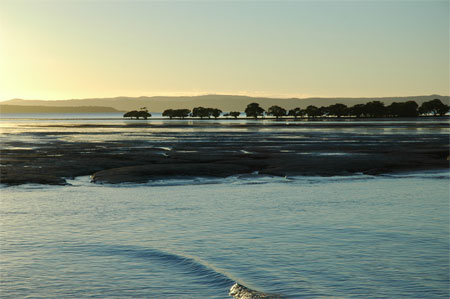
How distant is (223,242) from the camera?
15.4 m

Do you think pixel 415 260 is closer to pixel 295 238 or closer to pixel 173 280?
pixel 295 238

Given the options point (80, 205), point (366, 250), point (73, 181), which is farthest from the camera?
point (73, 181)

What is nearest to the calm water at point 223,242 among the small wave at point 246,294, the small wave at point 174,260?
the small wave at point 174,260

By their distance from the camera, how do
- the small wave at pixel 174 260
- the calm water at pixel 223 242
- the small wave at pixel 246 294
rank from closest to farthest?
the small wave at pixel 246 294, the calm water at pixel 223 242, the small wave at pixel 174 260

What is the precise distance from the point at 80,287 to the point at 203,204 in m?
10.3

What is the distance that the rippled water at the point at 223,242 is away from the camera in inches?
462

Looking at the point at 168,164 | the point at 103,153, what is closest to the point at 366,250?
the point at 168,164

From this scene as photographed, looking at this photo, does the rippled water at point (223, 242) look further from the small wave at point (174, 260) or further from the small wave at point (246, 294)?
the small wave at point (246, 294)

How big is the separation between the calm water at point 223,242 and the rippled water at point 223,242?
0.11 ft

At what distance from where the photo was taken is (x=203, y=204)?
21.7 meters

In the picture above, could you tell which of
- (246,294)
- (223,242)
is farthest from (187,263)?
(246,294)

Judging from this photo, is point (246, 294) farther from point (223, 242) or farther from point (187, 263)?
point (223, 242)

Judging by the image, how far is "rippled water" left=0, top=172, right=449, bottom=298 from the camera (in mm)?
11734

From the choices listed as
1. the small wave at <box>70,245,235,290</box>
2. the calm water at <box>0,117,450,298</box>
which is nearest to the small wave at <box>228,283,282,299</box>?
the calm water at <box>0,117,450,298</box>
